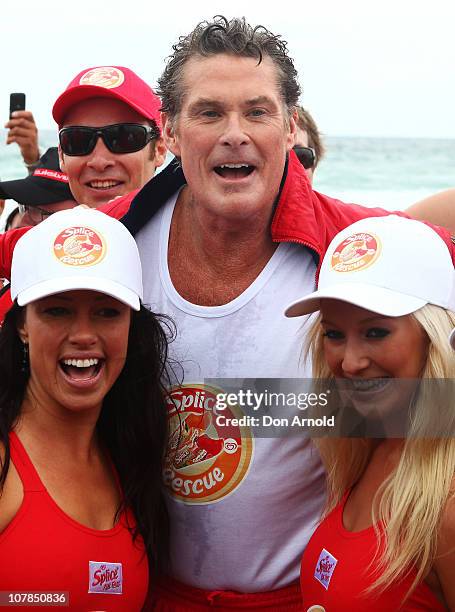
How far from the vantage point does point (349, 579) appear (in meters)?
2.15

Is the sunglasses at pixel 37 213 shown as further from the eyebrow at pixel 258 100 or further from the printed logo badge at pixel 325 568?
the printed logo badge at pixel 325 568

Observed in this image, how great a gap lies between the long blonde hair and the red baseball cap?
5.84 ft

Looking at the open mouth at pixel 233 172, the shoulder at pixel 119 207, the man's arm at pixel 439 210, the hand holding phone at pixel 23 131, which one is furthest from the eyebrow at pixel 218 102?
the hand holding phone at pixel 23 131

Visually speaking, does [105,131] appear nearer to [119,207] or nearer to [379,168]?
[119,207]

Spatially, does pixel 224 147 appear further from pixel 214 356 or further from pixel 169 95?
pixel 214 356

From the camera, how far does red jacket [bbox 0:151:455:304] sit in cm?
286

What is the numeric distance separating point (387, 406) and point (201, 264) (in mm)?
880

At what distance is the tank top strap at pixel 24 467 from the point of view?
7.68 ft

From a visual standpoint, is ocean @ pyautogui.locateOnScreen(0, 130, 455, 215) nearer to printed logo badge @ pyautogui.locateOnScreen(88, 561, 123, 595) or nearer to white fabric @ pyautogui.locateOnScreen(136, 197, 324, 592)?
white fabric @ pyautogui.locateOnScreen(136, 197, 324, 592)

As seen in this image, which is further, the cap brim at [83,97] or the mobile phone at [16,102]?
the mobile phone at [16,102]

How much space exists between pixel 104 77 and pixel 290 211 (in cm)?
117

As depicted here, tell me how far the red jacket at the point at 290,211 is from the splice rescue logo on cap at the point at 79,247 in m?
0.45

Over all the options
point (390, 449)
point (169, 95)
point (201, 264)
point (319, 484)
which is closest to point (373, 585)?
point (390, 449)

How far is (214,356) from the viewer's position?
2809 mm
